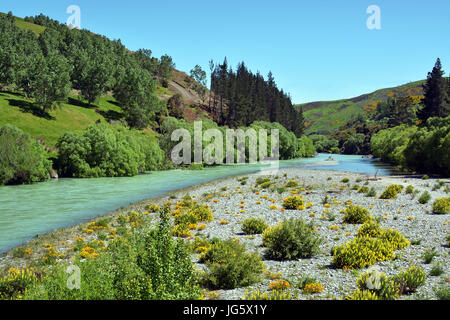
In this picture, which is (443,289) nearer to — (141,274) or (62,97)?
(141,274)

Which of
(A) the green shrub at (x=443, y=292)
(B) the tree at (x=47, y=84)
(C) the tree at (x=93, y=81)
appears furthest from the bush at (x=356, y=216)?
(C) the tree at (x=93, y=81)

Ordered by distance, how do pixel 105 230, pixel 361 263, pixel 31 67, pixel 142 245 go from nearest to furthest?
pixel 142 245 → pixel 361 263 → pixel 105 230 → pixel 31 67

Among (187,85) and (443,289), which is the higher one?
(187,85)

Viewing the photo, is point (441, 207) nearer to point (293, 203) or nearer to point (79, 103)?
point (293, 203)

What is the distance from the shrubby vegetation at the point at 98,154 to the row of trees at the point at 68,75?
28.7 meters

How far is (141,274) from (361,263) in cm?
838

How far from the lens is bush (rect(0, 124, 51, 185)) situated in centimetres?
4178

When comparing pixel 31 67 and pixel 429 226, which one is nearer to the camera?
pixel 429 226

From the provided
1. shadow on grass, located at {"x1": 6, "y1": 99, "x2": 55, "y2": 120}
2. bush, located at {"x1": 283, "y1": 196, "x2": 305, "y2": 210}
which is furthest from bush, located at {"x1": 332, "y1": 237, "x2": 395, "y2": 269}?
shadow on grass, located at {"x1": 6, "y1": 99, "x2": 55, "y2": 120}

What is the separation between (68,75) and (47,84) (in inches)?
288

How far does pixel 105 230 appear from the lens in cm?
1938

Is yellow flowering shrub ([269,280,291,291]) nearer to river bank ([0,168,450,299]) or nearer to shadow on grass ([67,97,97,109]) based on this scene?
river bank ([0,168,450,299])

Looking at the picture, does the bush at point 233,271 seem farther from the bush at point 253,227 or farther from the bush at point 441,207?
the bush at point 441,207

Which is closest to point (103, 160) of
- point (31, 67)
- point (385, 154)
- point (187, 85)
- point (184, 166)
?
point (184, 166)
